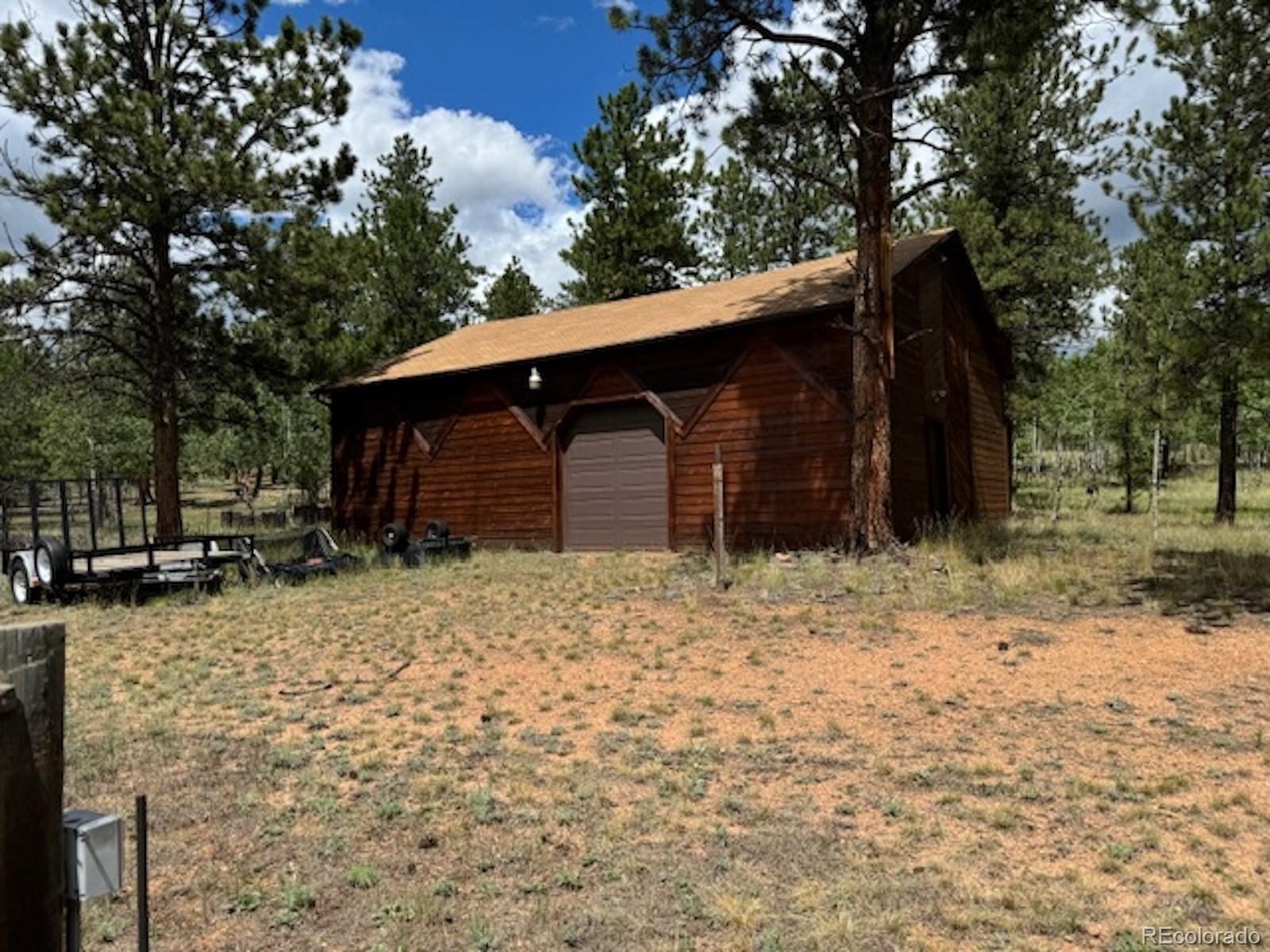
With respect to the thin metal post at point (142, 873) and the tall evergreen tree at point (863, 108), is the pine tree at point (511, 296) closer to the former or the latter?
the tall evergreen tree at point (863, 108)

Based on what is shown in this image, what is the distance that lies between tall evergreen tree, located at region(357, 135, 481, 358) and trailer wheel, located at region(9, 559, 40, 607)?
62.9 ft

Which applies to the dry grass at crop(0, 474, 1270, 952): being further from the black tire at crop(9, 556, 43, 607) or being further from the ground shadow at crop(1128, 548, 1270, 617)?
the black tire at crop(9, 556, 43, 607)

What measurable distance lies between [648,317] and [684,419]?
3106mm

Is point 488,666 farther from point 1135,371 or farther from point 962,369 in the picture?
point 1135,371

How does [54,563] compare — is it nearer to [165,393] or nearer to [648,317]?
[165,393]

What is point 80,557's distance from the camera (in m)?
11.6

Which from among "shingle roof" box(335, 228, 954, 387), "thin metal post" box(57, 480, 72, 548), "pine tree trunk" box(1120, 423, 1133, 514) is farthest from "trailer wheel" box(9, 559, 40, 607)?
"pine tree trunk" box(1120, 423, 1133, 514)

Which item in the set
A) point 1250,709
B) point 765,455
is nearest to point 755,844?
point 1250,709

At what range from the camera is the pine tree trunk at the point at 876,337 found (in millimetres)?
12281

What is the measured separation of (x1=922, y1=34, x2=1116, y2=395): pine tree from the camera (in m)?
22.5

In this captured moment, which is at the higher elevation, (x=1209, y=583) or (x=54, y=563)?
(x=54, y=563)

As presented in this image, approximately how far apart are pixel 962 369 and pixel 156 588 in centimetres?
1486

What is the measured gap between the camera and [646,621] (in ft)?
30.0

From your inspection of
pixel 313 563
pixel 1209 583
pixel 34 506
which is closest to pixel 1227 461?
pixel 1209 583
